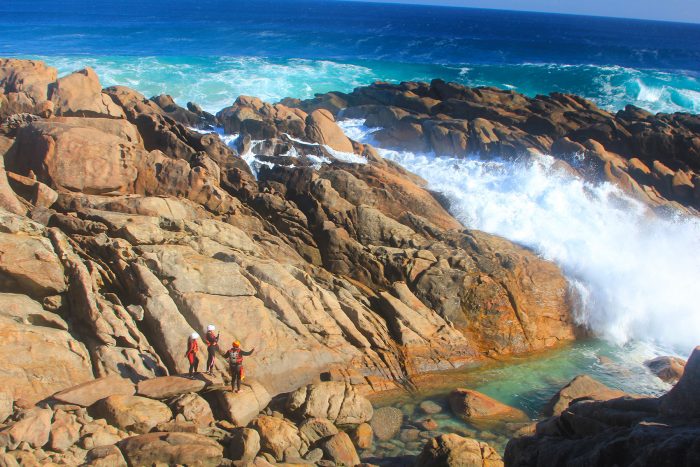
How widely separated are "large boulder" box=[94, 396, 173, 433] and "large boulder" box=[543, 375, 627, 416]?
1024cm

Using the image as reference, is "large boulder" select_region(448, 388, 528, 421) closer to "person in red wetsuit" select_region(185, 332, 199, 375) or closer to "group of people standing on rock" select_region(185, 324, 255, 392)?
"group of people standing on rock" select_region(185, 324, 255, 392)

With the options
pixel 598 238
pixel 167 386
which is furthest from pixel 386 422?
pixel 598 238

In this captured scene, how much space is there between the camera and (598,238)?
78.7 ft

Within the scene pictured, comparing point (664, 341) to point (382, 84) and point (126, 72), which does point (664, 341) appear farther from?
point (126, 72)

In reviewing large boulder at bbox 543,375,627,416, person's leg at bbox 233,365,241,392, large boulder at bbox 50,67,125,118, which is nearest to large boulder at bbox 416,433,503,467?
large boulder at bbox 543,375,627,416

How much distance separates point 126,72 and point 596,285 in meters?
49.0

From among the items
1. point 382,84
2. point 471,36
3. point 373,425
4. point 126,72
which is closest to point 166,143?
point 373,425

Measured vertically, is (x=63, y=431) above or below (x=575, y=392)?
above

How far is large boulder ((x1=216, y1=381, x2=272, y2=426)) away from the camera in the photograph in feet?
43.0

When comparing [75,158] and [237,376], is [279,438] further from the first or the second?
[75,158]

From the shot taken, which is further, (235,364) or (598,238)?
(598,238)

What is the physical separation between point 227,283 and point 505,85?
175 ft

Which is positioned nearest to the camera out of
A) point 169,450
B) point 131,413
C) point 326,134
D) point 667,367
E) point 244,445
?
point 169,450

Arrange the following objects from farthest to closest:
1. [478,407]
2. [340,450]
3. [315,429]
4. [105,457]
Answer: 1. [478,407]
2. [315,429]
3. [340,450]
4. [105,457]
